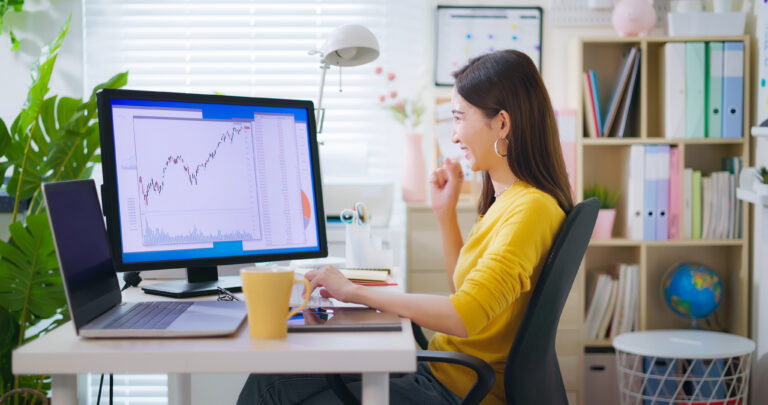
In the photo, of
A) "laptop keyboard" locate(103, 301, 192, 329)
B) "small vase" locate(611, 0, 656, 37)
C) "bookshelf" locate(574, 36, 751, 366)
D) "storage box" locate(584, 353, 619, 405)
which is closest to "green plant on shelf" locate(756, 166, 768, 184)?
"bookshelf" locate(574, 36, 751, 366)

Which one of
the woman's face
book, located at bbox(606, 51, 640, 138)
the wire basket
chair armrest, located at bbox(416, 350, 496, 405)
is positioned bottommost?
the wire basket

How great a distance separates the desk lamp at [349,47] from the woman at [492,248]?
1.55ft

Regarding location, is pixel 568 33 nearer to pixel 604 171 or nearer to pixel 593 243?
pixel 604 171

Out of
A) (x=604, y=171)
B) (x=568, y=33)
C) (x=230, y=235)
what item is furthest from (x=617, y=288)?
(x=230, y=235)

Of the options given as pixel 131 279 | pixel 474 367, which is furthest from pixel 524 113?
pixel 131 279

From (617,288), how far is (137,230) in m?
2.04

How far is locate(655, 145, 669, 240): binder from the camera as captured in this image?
102 inches

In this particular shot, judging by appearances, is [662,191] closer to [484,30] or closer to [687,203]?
[687,203]

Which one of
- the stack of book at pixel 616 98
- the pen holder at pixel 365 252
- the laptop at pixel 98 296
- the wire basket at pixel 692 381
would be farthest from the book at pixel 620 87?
the laptop at pixel 98 296

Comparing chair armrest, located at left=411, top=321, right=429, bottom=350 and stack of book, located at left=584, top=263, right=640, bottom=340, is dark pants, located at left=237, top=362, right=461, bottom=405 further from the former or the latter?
stack of book, located at left=584, top=263, right=640, bottom=340

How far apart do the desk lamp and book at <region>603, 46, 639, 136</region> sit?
3.93ft

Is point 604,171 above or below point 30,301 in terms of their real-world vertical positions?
above

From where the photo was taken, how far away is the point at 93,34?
2.90 metres

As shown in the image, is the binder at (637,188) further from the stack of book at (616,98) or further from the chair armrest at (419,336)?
the chair armrest at (419,336)
